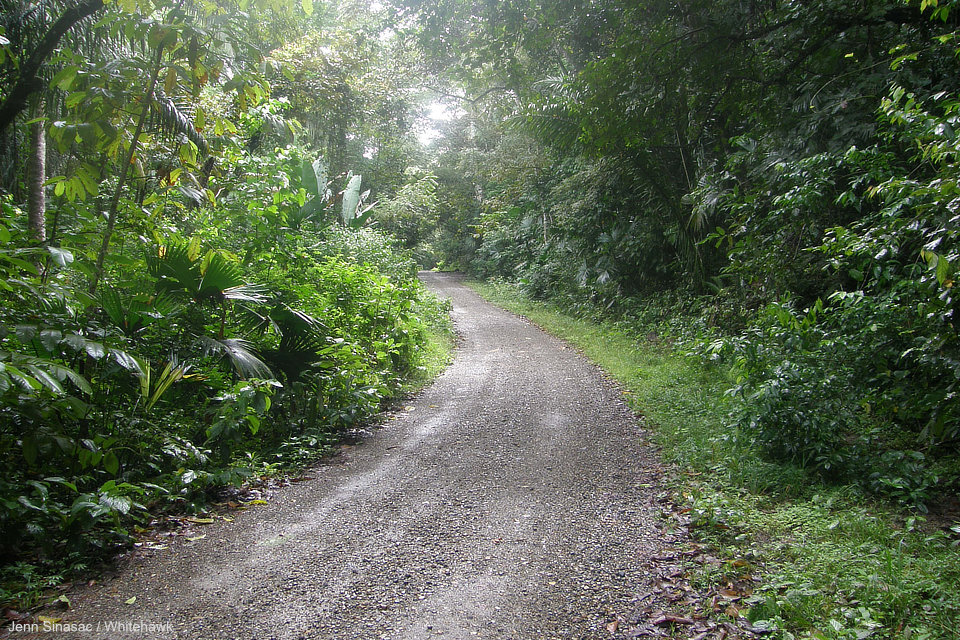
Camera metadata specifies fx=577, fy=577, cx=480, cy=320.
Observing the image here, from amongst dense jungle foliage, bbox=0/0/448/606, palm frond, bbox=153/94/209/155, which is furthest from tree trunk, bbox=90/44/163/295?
palm frond, bbox=153/94/209/155

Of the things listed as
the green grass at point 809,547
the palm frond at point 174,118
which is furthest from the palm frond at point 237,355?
the green grass at point 809,547

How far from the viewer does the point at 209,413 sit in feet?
15.3

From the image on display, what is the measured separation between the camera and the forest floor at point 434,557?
2.90 m

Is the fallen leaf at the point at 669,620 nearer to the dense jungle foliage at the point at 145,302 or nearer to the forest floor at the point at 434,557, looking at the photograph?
the forest floor at the point at 434,557

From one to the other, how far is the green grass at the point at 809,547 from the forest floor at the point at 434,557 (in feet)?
0.86

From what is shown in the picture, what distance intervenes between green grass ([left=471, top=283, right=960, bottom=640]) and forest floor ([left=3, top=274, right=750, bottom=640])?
0.26 metres

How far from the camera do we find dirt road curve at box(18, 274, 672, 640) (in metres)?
2.91

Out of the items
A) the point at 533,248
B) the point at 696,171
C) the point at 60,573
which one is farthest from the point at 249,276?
the point at 533,248

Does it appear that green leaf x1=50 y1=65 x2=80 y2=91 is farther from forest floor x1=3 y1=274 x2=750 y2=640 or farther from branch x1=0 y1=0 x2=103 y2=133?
forest floor x1=3 y1=274 x2=750 y2=640

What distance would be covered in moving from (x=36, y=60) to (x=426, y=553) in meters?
5.20

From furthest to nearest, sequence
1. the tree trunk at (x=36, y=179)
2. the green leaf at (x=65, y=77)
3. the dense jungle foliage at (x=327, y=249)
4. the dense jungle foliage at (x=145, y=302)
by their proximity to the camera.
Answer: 1. the tree trunk at (x=36, y=179)
2. the green leaf at (x=65, y=77)
3. the dense jungle foliage at (x=327, y=249)
4. the dense jungle foliage at (x=145, y=302)

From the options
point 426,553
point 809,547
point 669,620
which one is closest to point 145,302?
point 426,553

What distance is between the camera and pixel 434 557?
3.58 meters

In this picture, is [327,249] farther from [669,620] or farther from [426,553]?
[669,620]
